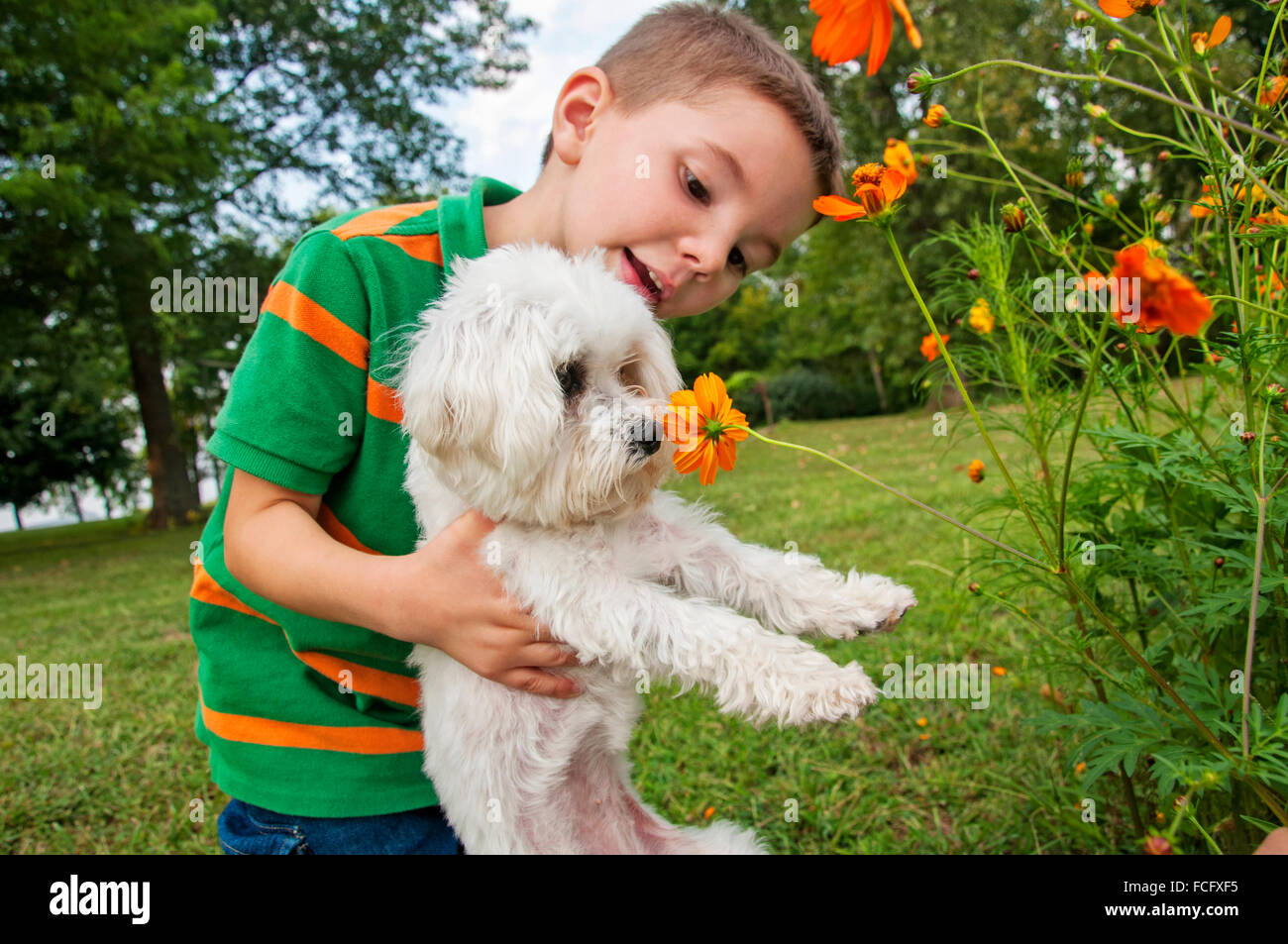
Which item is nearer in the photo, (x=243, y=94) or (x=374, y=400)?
(x=374, y=400)

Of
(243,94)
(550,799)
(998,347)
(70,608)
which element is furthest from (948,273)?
(243,94)

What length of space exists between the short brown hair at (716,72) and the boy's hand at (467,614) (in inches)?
43.7

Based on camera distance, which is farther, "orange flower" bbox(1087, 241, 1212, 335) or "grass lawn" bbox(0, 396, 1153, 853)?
"grass lawn" bbox(0, 396, 1153, 853)

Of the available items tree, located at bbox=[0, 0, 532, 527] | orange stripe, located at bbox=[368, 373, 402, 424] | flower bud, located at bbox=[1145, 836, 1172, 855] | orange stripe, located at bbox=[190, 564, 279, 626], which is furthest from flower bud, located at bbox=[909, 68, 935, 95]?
tree, located at bbox=[0, 0, 532, 527]

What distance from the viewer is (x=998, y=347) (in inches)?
74.9

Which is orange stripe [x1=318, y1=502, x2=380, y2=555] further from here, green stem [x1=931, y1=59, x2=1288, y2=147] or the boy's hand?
green stem [x1=931, y1=59, x2=1288, y2=147]

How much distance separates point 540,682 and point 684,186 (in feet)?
3.68

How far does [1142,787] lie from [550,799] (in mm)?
1435

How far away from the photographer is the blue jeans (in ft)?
6.07

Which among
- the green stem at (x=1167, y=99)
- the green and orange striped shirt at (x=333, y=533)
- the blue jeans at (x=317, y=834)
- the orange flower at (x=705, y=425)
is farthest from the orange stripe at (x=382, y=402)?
the green stem at (x=1167, y=99)

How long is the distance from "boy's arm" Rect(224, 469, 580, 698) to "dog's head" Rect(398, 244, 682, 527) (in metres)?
0.14

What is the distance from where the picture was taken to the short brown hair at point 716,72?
1.88 meters

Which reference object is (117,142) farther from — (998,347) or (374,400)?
(998,347)

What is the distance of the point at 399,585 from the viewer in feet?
5.26
